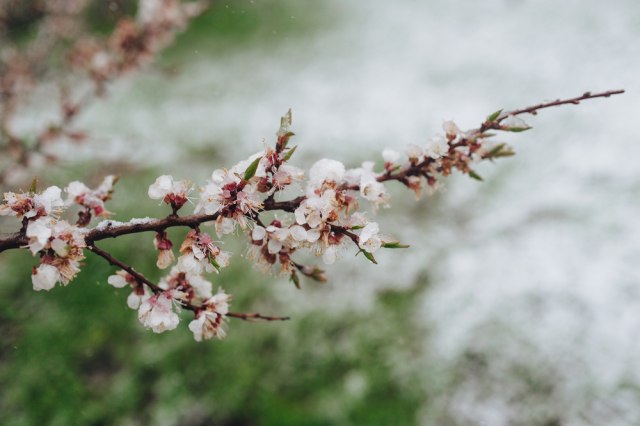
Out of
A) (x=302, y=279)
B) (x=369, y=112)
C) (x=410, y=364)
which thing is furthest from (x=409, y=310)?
(x=369, y=112)

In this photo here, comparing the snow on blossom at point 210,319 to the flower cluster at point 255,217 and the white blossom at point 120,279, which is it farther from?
the white blossom at point 120,279

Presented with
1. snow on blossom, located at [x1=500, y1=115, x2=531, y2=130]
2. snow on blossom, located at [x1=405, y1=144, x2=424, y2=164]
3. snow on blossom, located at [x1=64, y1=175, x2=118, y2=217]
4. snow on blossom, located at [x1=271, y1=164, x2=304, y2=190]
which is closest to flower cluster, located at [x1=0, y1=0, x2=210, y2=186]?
snow on blossom, located at [x1=64, y1=175, x2=118, y2=217]

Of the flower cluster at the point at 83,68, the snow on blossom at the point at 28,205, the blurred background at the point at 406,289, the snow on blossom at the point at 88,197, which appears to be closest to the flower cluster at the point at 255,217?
the snow on blossom at the point at 28,205

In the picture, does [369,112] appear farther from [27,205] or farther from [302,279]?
[27,205]

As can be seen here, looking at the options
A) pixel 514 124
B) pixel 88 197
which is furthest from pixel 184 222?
pixel 514 124

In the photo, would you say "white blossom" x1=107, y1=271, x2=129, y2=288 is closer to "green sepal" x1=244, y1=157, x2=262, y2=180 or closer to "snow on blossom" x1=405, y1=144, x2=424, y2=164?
"green sepal" x1=244, y1=157, x2=262, y2=180

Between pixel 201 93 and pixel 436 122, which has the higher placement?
pixel 436 122
